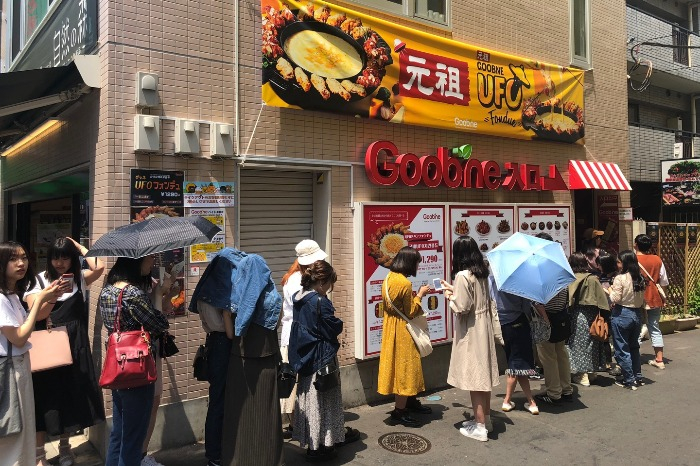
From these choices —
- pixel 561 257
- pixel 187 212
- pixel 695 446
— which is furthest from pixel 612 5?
pixel 187 212

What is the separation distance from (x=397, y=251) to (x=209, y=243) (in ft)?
7.69

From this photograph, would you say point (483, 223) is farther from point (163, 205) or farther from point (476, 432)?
point (163, 205)

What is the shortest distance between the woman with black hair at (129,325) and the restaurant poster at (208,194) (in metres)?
1.36

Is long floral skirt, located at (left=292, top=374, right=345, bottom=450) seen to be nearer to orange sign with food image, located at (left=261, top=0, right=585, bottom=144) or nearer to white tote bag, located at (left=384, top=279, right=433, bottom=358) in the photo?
white tote bag, located at (left=384, top=279, right=433, bottom=358)

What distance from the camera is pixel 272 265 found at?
5.93 m

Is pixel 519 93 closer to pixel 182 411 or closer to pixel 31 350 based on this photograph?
pixel 182 411

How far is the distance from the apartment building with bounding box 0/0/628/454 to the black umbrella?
996 millimetres

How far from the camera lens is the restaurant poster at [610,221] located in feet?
31.7

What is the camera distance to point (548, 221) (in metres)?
8.21

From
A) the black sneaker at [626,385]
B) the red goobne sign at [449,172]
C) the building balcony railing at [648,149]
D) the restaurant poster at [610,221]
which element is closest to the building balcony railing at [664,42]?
the building balcony railing at [648,149]

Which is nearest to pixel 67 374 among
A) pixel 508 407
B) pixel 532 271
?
pixel 532 271

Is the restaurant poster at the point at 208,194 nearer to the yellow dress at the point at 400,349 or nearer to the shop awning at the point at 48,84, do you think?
the shop awning at the point at 48,84

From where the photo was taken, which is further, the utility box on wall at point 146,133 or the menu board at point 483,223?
the menu board at point 483,223

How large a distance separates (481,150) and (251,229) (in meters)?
3.75
